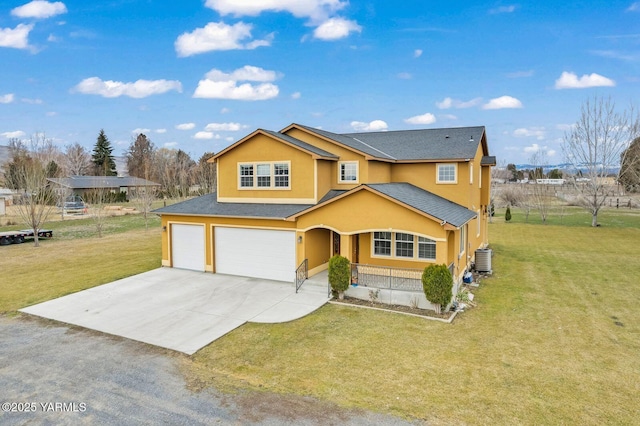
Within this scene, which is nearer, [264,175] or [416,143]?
[264,175]

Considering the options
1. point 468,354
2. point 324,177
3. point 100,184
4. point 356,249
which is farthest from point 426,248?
point 100,184

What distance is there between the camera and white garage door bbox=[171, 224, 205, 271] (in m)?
17.6

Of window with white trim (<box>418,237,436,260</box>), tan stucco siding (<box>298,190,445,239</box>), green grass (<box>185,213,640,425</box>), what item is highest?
tan stucco siding (<box>298,190,445,239</box>)

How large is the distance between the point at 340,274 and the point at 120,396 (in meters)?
7.67

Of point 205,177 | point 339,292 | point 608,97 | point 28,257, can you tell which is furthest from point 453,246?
point 205,177

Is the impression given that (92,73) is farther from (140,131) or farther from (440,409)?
(440,409)

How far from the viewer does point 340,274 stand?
13.2 m

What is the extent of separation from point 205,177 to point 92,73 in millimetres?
18051

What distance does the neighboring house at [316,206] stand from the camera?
14.2m

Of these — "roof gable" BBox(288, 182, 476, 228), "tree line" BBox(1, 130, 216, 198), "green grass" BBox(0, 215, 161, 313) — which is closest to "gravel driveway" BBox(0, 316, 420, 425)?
"green grass" BBox(0, 215, 161, 313)

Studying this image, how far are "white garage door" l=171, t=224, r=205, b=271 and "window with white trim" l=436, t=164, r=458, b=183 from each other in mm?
11494

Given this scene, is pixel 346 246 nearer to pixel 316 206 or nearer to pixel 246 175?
pixel 316 206

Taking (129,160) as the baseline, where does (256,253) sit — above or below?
below

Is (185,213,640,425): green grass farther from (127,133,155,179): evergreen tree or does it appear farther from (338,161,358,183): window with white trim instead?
(127,133,155,179): evergreen tree
